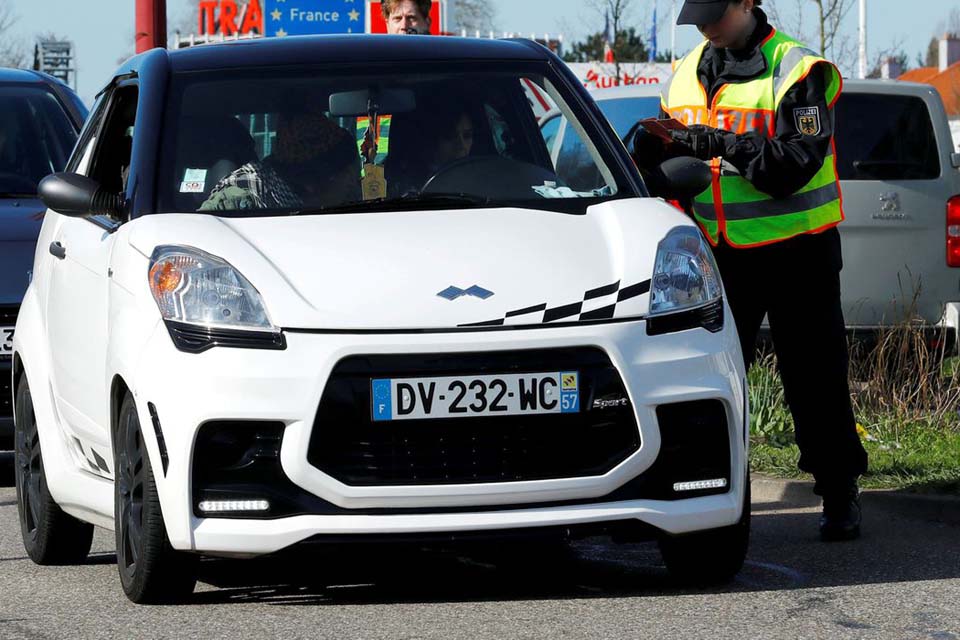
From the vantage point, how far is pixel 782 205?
22.6ft

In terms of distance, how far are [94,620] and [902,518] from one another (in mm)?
3151

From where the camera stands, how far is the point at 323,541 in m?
5.18

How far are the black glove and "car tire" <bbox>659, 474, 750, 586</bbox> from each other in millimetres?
1536

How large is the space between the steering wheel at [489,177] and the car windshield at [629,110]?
472cm

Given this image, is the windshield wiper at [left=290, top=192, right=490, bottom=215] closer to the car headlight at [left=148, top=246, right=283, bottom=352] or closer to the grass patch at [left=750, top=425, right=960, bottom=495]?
the car headlight at [left=148, top=246, right=283, bottom=352]

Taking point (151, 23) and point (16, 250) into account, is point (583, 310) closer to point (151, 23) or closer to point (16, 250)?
point (16, 250)

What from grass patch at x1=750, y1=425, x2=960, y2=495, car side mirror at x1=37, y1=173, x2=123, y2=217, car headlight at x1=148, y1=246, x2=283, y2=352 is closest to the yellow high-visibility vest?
grass patch at x1=750, y1=425, x2=960, y2=495

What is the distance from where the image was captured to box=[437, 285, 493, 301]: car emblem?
5.20 metres

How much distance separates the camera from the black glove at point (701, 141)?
6.84 m

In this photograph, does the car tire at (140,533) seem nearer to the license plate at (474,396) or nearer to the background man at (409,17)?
the license plate at (474,396)

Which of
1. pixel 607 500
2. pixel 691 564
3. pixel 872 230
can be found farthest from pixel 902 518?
pixel 872 230

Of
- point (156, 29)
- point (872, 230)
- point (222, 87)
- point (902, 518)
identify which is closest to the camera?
point (222, 87)

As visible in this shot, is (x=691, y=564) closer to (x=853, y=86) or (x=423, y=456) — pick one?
(x=423, y=456)

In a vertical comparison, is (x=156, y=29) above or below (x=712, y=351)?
above
